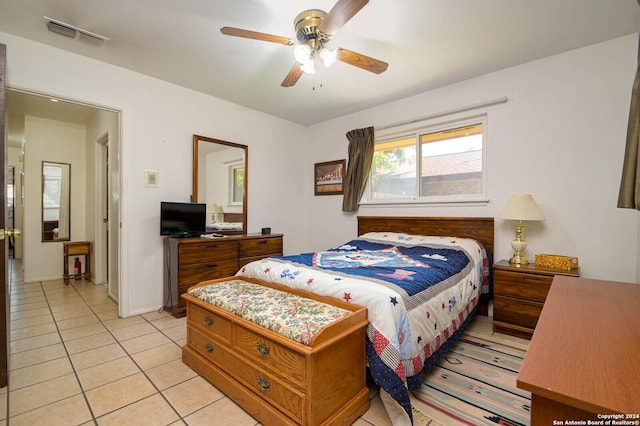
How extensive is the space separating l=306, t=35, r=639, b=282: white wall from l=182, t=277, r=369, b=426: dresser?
2.31 meters

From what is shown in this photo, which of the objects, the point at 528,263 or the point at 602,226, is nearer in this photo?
the point at 602,226

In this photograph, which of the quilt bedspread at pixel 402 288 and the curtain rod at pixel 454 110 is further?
the curtain rod at pixel 454 110

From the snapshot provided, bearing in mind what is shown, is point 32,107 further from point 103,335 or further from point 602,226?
point 602,226

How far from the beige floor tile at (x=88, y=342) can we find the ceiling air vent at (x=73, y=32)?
255 centimetres

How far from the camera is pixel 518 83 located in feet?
9.53

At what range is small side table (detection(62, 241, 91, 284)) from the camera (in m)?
4.43

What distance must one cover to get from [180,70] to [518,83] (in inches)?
137

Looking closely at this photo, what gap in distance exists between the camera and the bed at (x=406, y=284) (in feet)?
5.02

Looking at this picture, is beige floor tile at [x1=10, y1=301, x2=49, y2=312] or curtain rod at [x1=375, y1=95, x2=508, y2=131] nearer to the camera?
curtain rod at [x1=375, y1=95, x2=508, y2=131]

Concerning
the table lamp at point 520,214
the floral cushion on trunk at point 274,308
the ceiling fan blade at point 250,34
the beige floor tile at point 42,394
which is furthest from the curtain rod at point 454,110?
the beige floor tile at point 42,394

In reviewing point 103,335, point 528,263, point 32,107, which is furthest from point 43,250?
point 528,263

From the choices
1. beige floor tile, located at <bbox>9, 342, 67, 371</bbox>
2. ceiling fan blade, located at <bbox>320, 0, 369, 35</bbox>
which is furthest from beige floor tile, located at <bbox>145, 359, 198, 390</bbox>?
ceiling fan blade, located at <bbox>320, 0, 369, 35</bbox>

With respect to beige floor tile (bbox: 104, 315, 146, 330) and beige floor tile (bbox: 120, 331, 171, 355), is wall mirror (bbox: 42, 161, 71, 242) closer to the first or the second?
beige floor tile (bbox: 104, 315, 146, 330)

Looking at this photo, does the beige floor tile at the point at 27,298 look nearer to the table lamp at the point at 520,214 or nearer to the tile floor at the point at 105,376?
the tile floor at the point at 105,376
